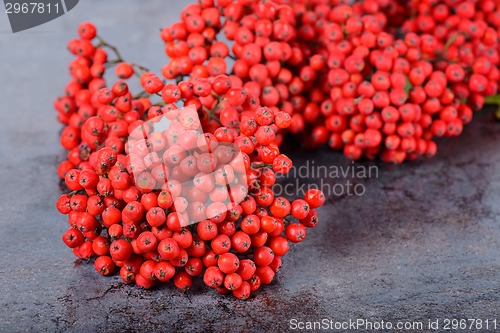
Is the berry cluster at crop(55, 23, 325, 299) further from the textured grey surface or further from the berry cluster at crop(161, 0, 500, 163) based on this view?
the berry cluster at crop(161, 0, 500, 163)

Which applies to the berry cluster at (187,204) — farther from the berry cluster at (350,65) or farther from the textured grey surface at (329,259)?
the berry cluster at (350,65)

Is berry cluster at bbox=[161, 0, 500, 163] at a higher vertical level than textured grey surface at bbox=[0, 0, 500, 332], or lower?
higher

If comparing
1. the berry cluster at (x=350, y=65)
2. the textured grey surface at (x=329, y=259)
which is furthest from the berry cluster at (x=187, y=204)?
the berry cluster at (x=350, y=65)

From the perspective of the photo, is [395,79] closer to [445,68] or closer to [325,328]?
[445,68]

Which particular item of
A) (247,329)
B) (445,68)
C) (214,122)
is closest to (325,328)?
(247,329)

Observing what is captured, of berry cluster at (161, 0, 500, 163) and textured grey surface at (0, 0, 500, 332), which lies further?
berry cluster at (161, 0, 500, 163)

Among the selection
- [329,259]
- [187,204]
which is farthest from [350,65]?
[187,204]

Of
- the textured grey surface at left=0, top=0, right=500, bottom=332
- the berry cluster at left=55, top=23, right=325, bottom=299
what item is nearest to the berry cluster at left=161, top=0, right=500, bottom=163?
the textured grey surface at left=0, top=0, right=500, bottom=332

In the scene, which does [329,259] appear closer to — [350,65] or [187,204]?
[187,204]
